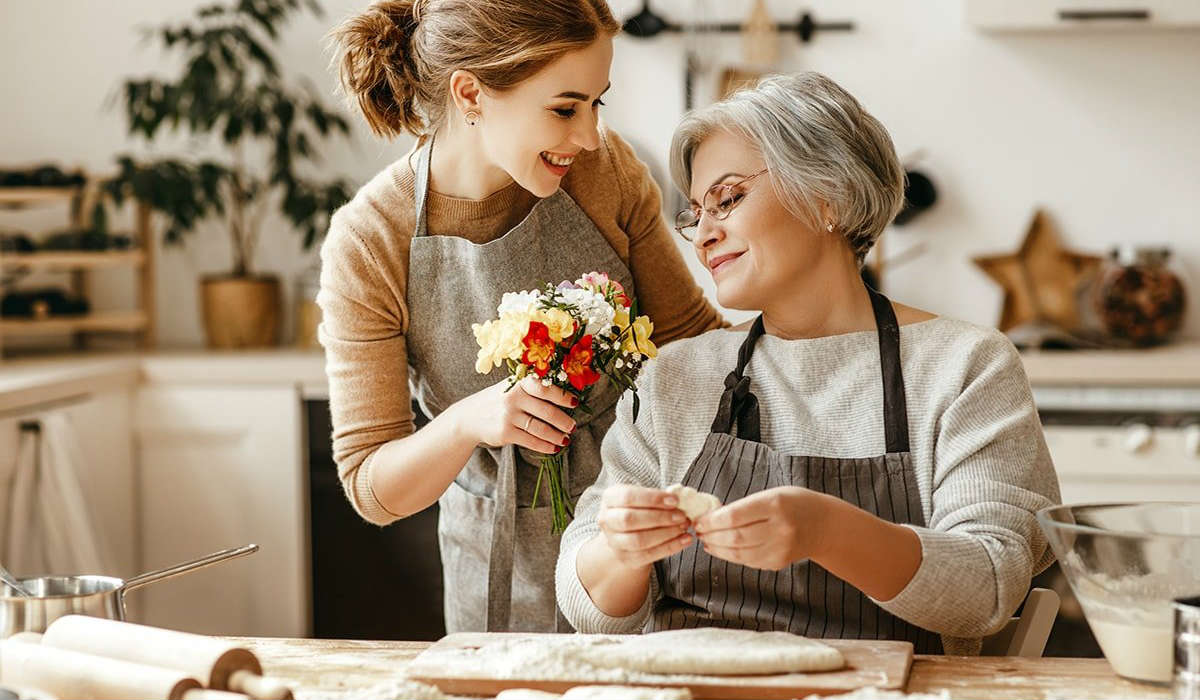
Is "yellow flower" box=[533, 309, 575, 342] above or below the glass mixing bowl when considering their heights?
above

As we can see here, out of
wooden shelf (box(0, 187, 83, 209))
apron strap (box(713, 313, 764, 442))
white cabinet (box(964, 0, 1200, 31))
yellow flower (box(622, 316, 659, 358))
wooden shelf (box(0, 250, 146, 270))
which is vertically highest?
white cabinet (box(964, 0, 1200, 31))

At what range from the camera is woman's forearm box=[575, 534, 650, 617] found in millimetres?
1523

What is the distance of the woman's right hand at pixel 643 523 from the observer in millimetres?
1379

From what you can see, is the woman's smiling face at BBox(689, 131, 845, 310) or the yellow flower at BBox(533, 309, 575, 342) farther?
the woman's smiling face at BBox(689, 131, 845, 310)

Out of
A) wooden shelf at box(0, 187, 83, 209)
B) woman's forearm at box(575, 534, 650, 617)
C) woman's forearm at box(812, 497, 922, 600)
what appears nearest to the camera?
woman's forearm at box(812, 497, 922, 600)

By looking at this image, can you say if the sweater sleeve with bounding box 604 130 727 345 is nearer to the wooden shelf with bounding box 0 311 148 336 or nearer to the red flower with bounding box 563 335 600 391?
the red flower with bounding box 563 335 600 391

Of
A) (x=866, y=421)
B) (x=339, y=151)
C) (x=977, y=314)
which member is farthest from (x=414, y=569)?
(x=866, y=421)

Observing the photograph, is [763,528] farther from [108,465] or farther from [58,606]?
[108,465]

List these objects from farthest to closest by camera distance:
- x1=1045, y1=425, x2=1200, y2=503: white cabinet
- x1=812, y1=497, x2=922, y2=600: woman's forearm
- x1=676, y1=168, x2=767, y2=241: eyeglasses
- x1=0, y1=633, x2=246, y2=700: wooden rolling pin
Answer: x1=1045, y1=425, x2=1200, y2=503: white cabinet < x1=676, y1=168, x2=767, y2=241: eyeglasses < x1=812, y1=497, x2=922, y2=600: woman's forearm < x1=0, y1=633, x2=246, y2=700: wooden rolling pin

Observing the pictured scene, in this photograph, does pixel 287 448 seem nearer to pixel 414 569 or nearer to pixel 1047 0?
pixel 414 569

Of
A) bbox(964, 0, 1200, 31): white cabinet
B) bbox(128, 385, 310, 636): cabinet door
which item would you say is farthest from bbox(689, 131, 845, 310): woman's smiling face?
bbox(964, 0, 1200, 31): white cabinet

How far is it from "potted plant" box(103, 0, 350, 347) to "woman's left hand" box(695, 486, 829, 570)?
249 centimetres

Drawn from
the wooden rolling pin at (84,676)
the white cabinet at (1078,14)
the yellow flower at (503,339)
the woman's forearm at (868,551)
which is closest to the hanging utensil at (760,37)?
the white cabinet at (1078,14)

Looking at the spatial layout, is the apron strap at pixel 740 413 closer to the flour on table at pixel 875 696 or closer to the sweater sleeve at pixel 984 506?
the sweater sleeve at pixel 984 506
